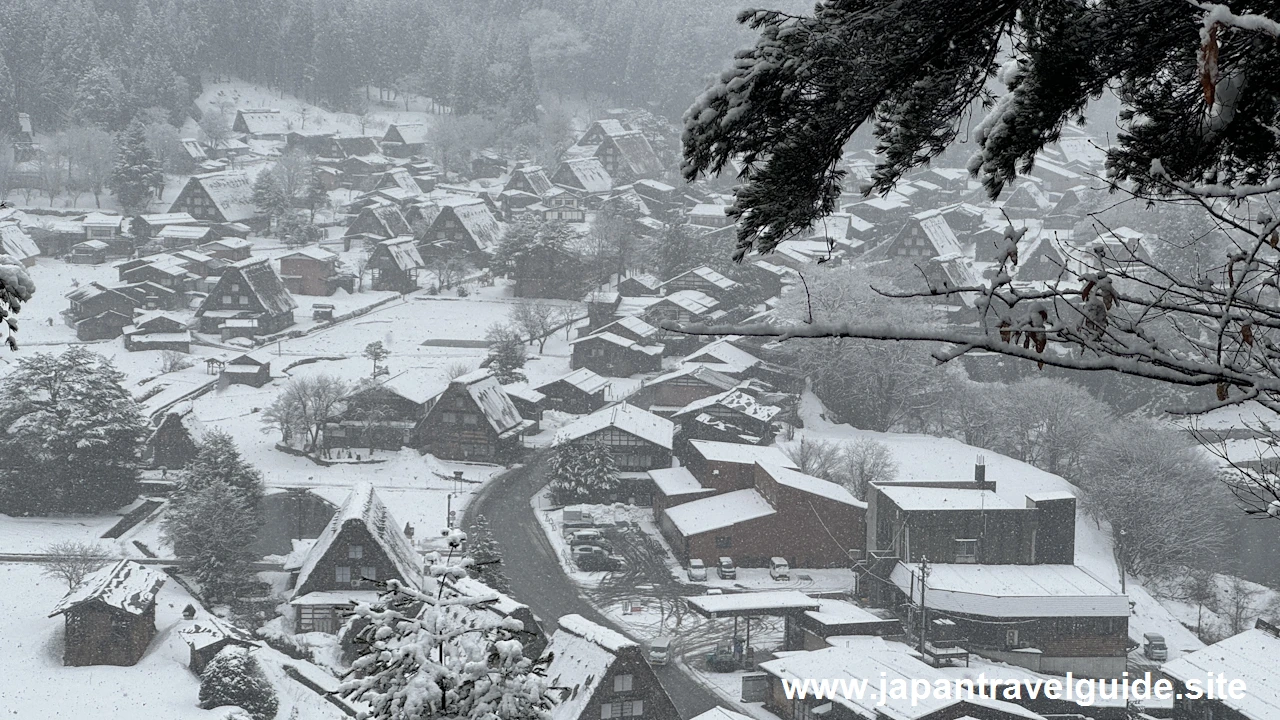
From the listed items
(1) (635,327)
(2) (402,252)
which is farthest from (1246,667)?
(2) (402,252)

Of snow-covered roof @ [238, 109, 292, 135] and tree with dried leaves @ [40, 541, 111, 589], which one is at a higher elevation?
snow-covered roof @ [238, 109, 292, 135]

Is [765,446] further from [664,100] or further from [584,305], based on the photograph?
[664,100]

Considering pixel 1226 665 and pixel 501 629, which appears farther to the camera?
pixel 1226 665

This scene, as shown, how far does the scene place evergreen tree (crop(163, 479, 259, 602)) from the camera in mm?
14617

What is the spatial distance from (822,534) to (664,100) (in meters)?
36.6

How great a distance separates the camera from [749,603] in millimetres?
13883

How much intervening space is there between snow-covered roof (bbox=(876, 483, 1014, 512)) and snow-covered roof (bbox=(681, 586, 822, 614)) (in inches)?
95.7

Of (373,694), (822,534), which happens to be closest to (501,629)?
(373,694)

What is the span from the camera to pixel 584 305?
29172 millimetres

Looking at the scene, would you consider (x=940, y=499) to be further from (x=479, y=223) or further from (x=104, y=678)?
(x=479, y=223)

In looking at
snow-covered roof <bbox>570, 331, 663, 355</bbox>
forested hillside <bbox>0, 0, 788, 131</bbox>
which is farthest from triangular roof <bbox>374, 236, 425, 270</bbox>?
forested hillside <bbox>0, 0, 788, 131</bbox>

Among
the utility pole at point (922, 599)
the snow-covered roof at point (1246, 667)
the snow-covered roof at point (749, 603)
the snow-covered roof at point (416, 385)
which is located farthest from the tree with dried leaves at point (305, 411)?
the snow-covered roof at point (1246, 667)

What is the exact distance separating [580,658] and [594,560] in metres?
4.20

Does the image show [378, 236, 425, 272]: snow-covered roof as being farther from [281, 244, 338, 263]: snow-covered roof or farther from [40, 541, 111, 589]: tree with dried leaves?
[40, 541, 111, 589]: tree with dried leaves
